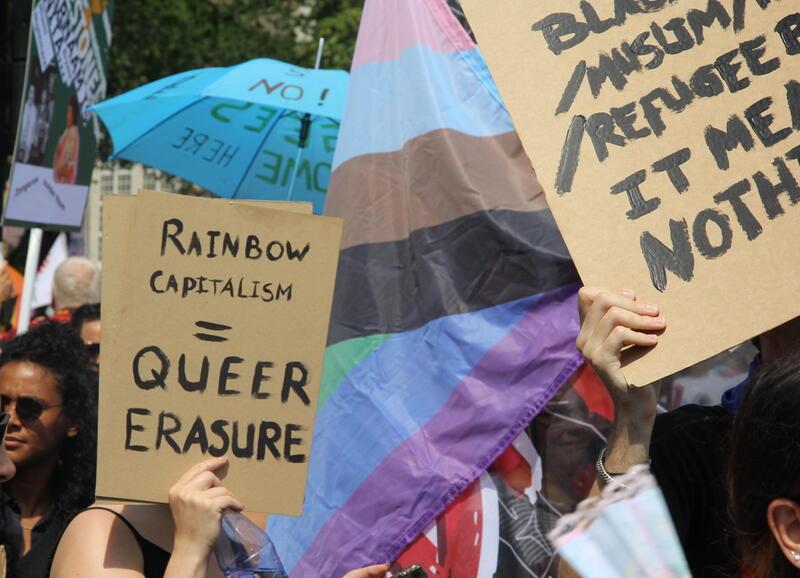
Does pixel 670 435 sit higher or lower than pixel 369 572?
higher

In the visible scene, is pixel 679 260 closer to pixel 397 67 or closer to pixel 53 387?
pixel 397 67

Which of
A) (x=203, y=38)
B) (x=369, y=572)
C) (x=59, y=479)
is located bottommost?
(x=59, y=479)

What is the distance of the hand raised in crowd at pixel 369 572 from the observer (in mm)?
2467

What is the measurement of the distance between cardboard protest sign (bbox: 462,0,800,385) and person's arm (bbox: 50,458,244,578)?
781 mm

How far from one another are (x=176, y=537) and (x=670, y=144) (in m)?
1.12

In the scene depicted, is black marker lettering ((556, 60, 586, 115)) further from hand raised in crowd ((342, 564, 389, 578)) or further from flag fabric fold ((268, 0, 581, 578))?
hand raised in crowd ((342, 564, 389, 578))

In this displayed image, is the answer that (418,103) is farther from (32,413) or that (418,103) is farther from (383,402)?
(32,413)

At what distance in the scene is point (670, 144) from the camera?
6.68 ft

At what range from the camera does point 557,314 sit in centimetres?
282

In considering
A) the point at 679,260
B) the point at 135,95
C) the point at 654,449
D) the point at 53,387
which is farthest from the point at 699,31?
the point at 135,95

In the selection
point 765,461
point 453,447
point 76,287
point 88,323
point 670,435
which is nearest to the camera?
point 765,461

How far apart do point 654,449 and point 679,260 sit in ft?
1.24

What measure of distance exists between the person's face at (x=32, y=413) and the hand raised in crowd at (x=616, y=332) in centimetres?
191

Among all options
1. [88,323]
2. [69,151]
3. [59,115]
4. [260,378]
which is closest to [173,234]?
[260,378]
